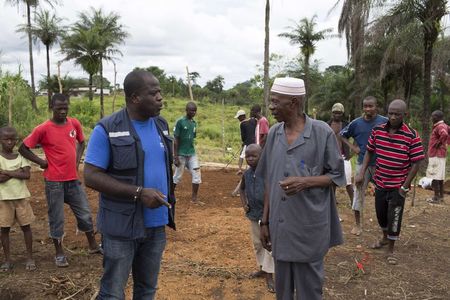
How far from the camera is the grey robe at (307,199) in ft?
8.62

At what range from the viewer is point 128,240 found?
8.22 ft

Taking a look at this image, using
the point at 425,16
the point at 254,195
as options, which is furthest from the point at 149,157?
the point at 425,16

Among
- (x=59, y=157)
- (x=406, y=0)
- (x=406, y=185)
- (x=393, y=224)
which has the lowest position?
(x=393, y=224)

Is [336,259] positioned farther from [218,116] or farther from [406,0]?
[218,116]

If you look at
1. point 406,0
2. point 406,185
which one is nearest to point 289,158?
point 406,185

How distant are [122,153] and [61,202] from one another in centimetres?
241

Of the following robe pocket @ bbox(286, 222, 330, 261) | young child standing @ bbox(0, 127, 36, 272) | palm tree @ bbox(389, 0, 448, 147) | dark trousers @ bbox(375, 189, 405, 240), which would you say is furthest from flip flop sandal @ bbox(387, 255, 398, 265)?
palm tree @ bbox(389, 0, 448, 147)

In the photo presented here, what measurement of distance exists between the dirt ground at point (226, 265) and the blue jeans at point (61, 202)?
0.43 meters

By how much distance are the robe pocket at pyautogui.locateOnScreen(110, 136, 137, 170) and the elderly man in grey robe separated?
88cm

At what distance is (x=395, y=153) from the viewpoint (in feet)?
15.4

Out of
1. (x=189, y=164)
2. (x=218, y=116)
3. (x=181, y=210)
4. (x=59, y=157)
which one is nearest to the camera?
(x=59, y=157)

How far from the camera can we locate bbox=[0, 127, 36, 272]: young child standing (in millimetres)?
4227

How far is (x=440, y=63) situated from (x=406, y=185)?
47.2 ft

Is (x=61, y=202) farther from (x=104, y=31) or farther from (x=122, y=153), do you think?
(x=104, y=31)
